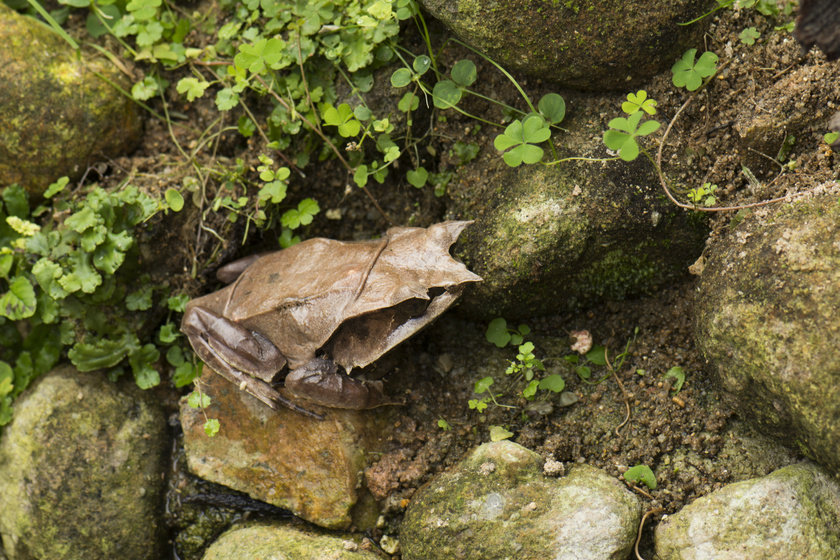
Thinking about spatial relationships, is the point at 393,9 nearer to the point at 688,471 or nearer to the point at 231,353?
the point at 231,353

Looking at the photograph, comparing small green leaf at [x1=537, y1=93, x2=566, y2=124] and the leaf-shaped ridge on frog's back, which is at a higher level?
the leaf-shaped ridge on frog's back

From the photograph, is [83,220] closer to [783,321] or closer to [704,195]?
[704,195]

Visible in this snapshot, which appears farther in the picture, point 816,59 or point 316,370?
point 316,370

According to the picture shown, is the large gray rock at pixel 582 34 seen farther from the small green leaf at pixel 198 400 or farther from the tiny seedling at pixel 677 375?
the small green leaf at pixel 198 400

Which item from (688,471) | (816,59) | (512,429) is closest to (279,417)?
(512,429)

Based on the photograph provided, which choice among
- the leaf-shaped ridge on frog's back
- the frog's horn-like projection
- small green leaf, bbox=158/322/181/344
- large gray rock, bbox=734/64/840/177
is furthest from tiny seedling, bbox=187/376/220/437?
the leaf-shaped ridge on frog's back

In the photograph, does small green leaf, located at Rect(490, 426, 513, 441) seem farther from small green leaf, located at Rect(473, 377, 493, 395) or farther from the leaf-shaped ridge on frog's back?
the leaf-shaped ridge on frog's back
